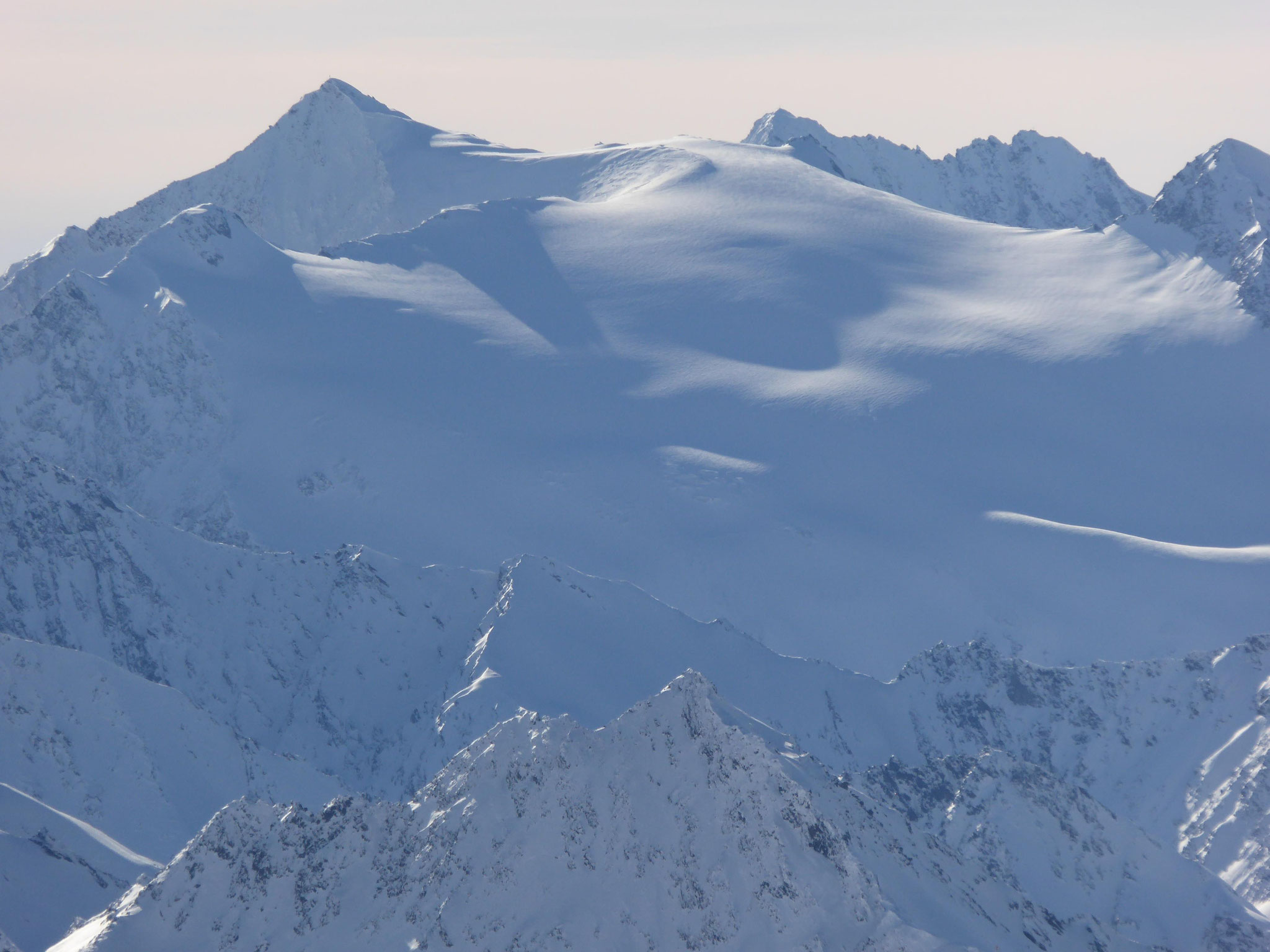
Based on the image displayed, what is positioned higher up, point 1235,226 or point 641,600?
point 1235,226

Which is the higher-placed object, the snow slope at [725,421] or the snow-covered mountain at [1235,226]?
the snow-covered mountain at [1235,226]

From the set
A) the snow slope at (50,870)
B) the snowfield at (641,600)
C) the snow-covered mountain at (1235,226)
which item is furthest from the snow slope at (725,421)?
the snow slope at (50,870)

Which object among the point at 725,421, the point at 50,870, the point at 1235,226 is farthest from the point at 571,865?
the point at 1235,226

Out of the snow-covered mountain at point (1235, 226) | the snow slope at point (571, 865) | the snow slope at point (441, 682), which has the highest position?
the snow-covered mountain at point (1235, 226)

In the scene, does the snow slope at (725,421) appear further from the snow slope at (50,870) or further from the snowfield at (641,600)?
the snow slope at (50,870)

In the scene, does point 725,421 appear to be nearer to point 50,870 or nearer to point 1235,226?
point 1235,226

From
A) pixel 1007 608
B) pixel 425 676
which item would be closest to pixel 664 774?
pixel 425 676

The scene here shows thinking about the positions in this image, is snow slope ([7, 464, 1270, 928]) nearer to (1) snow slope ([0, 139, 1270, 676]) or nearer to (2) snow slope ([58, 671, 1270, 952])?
(1) snow slope ([0, 139, 1270, 676])
